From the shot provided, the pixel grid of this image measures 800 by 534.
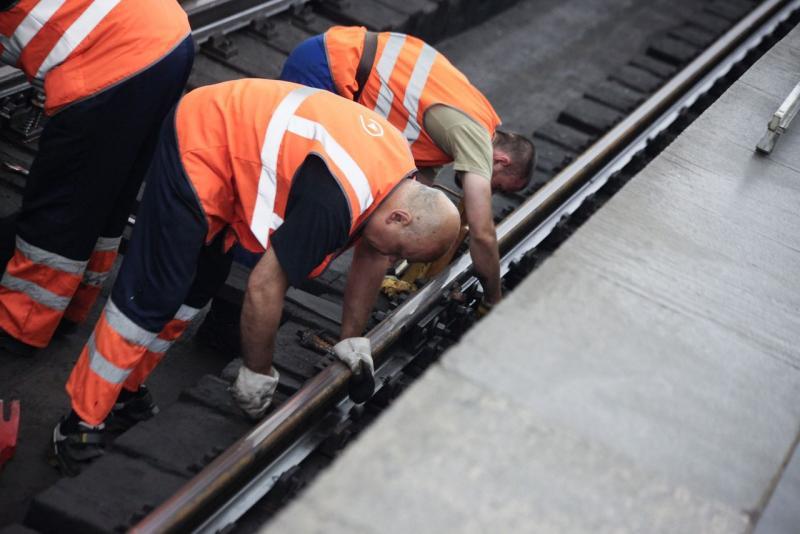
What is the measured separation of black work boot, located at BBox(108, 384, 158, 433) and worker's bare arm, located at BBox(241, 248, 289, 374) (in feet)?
2.19

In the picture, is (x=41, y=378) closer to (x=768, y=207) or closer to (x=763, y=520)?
(x=763, y=520)

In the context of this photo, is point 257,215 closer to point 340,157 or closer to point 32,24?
point 340,157

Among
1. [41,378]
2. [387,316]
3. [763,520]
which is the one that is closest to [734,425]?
[763,520]

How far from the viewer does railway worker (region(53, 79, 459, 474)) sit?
3752 millimetres

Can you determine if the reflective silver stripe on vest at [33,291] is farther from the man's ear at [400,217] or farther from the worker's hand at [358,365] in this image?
the man's ear at [400,217]

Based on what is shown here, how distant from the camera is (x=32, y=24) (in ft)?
13.6

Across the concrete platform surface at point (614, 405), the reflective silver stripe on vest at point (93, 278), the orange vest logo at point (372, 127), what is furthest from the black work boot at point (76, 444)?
the concrete platform surface at point (614, 405)

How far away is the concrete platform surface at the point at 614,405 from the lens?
2824mm

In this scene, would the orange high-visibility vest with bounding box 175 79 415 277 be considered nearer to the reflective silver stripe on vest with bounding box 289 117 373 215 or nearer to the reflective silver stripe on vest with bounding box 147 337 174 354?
the reflective silver stripe on vest with bounding box 289 117 373 215

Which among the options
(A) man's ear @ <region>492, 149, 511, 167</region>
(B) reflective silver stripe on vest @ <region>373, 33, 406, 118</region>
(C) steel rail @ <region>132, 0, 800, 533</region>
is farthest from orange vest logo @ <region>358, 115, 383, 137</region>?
(A) man's ear @ <region>492, 149, 511, 167</region>

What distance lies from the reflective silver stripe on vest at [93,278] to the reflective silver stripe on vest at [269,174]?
4.00 ft

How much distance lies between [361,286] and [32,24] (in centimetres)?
145

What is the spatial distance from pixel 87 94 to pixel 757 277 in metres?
2.54

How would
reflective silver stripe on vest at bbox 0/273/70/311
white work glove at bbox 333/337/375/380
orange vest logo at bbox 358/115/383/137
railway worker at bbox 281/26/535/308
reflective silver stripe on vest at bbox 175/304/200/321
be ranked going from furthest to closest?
1. railway worker at bbox 281/26/535/308
2. reflective silver stripe on vest at bbox 0/273/70/311
3. reflective silver stripe on vest at bbox 175/304/200/321
4. white work glove at bbox 333/337/375/380
5. orange vest logo at bbox 358/115/383/137
